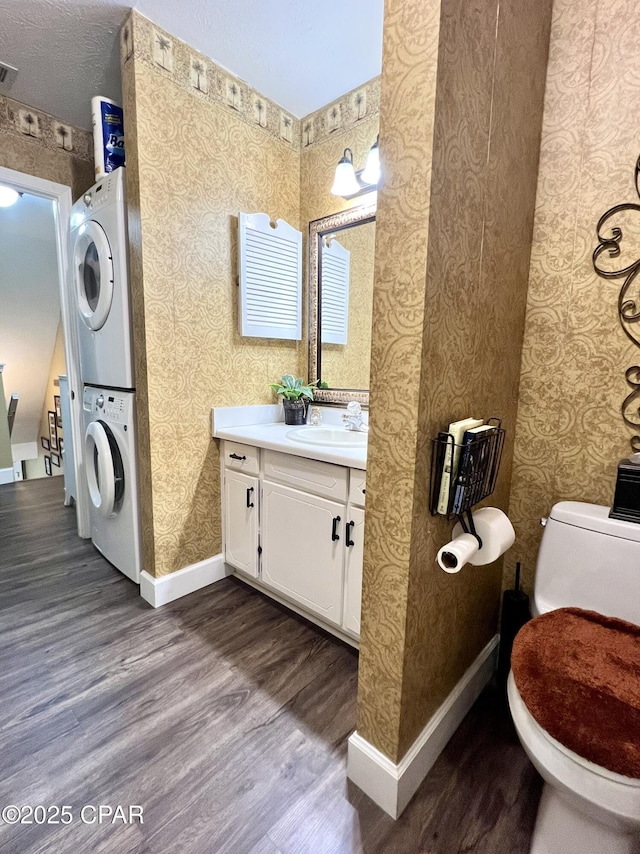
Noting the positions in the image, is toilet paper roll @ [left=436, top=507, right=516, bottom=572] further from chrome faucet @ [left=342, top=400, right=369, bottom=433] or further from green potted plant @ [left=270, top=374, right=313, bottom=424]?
green potted plant @ [left=270, top=374, right=313, bottom=424]

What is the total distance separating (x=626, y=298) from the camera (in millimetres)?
1144

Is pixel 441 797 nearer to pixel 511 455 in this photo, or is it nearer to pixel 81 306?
pixel 511 455

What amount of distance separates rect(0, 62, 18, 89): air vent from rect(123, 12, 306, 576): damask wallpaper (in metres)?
0.65

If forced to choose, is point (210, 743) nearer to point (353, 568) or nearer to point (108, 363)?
point (353, 568)

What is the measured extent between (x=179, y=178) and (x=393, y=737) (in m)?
2.23

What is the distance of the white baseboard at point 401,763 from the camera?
1.03 metres

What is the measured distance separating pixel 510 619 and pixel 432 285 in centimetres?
118

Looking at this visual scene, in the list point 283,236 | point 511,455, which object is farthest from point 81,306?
point 511,455

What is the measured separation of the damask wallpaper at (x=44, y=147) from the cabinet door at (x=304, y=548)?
218 centimetres

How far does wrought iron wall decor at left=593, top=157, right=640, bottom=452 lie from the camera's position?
3.72ft

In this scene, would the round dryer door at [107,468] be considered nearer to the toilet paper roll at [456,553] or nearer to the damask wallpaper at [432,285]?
the damask wallpaper at [432,285]

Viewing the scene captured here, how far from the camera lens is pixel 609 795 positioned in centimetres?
71

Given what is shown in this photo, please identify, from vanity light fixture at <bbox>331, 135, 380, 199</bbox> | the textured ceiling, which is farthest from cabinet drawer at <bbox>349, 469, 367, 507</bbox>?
the textured ceiling

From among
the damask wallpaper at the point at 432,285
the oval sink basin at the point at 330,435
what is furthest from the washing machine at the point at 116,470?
the damask wallpaper at the point at 432,285
